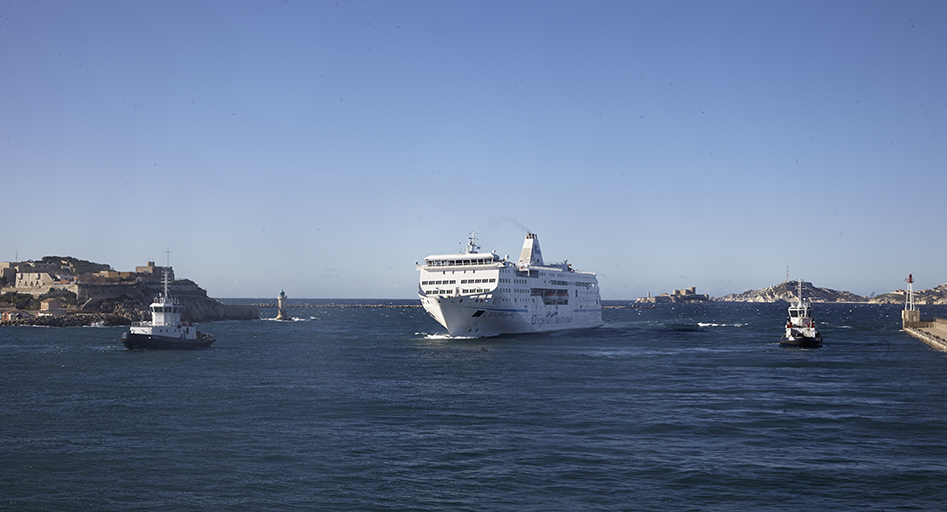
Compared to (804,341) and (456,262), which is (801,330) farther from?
(456,262)

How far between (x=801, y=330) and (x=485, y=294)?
3425 cm

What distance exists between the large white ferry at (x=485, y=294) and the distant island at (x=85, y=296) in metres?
56.4

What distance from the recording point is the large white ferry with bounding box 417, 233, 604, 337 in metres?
79.9

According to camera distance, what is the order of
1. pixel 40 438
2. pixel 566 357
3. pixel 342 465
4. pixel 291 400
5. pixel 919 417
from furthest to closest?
pixel 566 357
pixel 291 400
pixel 919 417
pixel 40 438
pixel 342 465

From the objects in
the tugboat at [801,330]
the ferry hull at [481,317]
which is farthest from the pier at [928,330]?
the ferry hull at [481,317]

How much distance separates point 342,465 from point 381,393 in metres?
16.6

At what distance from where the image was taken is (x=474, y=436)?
2920cm

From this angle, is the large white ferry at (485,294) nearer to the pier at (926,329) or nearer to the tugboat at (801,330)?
the tugboat at (801,330)

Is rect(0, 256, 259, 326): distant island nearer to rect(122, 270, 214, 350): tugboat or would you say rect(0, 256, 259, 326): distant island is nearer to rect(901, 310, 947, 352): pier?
rect(122, 270, 214, 350): tugboat

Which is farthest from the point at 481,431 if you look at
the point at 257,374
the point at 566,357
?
the point at 566,357

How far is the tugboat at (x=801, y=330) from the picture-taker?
238 ft

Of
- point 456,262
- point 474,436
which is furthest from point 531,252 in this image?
point 474,436

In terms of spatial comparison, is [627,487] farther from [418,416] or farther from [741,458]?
[418,416]

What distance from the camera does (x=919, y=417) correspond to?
33.0 metres
